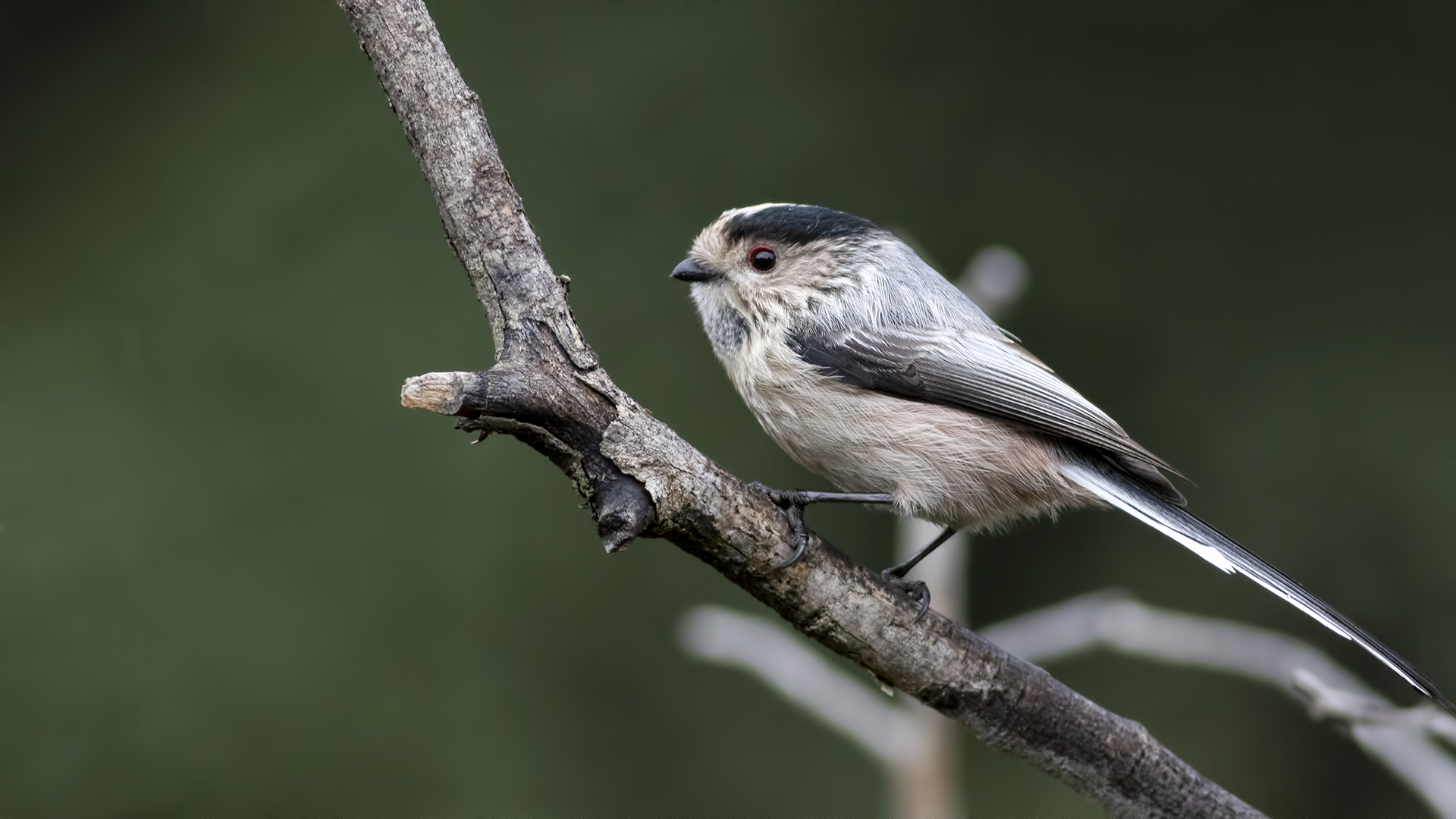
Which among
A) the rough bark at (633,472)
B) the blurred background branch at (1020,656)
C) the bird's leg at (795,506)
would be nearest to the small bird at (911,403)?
the rough bark at (633,472)

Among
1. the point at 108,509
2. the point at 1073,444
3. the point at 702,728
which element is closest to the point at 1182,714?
the point at 702,728

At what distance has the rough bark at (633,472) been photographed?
1.87m

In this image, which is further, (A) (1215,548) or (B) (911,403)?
(B) (911,403)

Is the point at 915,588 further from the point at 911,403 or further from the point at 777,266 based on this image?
the point at 777,266

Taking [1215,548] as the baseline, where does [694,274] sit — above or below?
above

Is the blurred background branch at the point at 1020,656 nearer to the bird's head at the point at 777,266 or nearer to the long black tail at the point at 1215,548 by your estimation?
the long black tail at the point at 1215,548

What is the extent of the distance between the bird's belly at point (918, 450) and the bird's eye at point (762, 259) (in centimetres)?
34

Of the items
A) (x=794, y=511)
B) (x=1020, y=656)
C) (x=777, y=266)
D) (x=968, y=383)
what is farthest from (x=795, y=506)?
(x=1020, y=656)

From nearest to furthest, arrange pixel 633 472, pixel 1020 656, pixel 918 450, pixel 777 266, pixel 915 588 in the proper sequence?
pixel 633 472 < pixel 915 588 < pixel 918 450 < pixel 777 266 < pixel 1020 656

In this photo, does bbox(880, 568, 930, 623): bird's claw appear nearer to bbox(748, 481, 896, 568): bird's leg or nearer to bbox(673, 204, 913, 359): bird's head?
bbox(748, 481, 896, 568): bird's leg

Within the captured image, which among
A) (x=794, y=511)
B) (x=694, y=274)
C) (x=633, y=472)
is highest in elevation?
(x=694, y=274)

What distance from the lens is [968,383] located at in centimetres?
258

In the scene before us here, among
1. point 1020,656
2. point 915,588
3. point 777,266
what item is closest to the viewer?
point 915,588

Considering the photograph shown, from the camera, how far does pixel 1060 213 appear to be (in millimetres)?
4840
